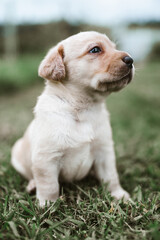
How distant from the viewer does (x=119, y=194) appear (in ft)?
8.65

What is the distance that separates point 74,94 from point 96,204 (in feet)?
3.38

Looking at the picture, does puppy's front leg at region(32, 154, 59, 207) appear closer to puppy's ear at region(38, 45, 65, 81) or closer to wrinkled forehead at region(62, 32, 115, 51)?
puppy's ear at region(38, 45, 65, 81)

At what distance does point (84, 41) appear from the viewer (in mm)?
2461

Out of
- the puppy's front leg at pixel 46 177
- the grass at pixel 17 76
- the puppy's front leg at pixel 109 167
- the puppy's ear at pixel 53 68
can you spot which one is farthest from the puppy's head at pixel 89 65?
the grass at pixel 17 76

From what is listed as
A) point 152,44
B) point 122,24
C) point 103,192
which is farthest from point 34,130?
point 152,44

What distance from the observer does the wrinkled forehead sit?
2451 millimetres

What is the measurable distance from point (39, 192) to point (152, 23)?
1456 cm

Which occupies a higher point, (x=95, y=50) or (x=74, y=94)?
(x=95, y=50)

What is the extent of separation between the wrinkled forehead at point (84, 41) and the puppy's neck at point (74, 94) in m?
0.36

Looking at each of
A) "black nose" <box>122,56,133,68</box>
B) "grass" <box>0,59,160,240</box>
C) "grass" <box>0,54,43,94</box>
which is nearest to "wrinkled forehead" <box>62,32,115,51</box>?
"black nose" <box>122,56,133,68</box>

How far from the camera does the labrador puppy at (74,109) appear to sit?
2.33m

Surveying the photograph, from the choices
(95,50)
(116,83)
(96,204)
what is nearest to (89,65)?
(95,50)

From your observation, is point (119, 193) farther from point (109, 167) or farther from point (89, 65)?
point (89, 65)

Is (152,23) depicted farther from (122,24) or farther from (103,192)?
(103,192)
